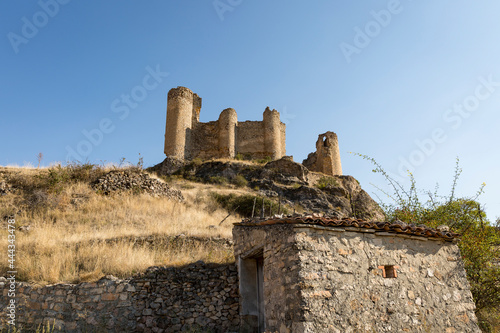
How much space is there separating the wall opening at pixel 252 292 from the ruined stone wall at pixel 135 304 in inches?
11.1

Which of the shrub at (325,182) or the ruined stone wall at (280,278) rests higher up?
the shrub at (325,182)

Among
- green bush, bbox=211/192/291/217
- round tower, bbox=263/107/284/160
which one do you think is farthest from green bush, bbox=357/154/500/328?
round tower, bbox=263/107/284/160

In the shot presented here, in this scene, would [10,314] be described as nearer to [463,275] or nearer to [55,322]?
[55,322]

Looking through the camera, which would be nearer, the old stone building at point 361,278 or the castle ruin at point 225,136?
the old stone building at point 361,278

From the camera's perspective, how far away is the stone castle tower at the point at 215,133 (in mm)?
32156

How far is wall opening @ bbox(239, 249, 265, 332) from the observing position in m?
8.83

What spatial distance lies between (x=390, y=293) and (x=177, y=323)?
16.8ft

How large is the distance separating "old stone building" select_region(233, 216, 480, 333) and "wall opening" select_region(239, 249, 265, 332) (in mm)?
A: 1333

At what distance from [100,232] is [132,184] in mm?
6446

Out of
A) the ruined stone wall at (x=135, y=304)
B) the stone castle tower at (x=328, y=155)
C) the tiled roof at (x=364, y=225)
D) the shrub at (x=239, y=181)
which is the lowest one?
the ruined stone wall at (x=135, y=304)

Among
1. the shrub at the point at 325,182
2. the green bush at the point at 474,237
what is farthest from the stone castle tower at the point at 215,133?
the green bush at the point at 474,237

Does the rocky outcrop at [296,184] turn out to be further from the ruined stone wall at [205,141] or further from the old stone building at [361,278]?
the old stone building at [361,278]

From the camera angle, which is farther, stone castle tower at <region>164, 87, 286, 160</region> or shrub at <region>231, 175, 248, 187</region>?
stone castle tower at <region>164, 87, 286, 160</region>

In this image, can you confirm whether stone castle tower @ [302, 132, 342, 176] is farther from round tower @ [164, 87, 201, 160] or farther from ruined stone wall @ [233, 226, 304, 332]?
ruined stone wall @ [233, 226, 304, 332]
